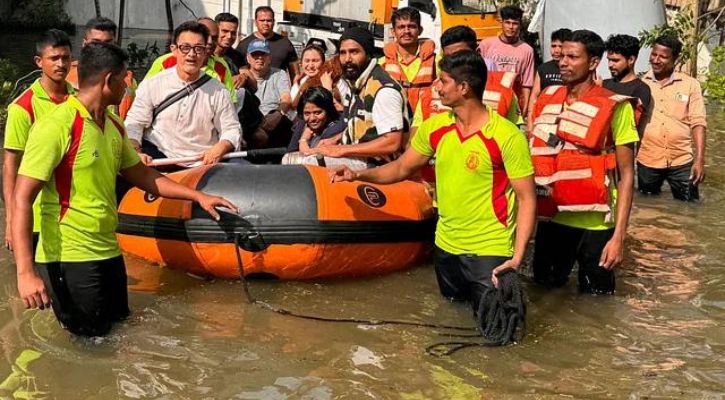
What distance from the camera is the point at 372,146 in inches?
244

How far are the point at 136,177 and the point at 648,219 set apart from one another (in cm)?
493

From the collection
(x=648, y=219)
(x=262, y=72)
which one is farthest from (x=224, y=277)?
(x=648, y=219)

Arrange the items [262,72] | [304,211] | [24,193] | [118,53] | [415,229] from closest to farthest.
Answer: [24,193], [118,53], [304,211], [415,229], [262,72]

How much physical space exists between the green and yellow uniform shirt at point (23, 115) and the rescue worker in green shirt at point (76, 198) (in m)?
0.57

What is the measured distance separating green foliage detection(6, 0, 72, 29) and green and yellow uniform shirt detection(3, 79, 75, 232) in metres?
20.1

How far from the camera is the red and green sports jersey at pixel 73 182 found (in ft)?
14.8

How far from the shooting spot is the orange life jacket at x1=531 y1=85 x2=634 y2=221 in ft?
18.2

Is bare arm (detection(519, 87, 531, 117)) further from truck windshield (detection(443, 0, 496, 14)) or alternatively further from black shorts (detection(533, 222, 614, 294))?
truck windshield (detection(443, 0, 496, 14))

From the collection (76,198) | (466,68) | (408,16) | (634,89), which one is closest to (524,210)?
(466,68)

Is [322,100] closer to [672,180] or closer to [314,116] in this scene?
[314,116]

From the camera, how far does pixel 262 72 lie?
858 centimetres

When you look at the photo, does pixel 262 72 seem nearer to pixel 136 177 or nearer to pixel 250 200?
pixel 250 200

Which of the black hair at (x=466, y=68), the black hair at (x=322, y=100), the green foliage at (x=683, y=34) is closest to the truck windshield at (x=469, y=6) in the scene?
the green foliage at (x=683, y=34)

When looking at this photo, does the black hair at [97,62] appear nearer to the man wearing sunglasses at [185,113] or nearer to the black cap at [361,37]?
the man wearing sunglasses at [185,113]
